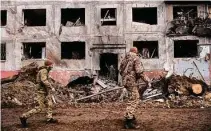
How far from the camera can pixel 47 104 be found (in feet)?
34.7

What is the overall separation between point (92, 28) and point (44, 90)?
56.2ft

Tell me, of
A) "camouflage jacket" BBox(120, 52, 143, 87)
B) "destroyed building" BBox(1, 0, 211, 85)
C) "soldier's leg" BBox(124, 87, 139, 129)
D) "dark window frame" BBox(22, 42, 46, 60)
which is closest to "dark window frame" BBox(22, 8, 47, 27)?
"destroyed building" BBox(1, 0, 211, 85)

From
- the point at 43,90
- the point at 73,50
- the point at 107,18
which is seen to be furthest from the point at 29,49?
the point at 43,90

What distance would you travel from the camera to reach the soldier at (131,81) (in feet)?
32.5

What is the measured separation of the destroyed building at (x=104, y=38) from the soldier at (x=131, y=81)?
16.4m

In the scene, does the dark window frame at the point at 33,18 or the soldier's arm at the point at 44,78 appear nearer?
the soldier's arm at the point at 44,78

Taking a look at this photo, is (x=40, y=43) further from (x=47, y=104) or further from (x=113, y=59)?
(x=47, y=104)

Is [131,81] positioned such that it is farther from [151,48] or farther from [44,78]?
[151,48]

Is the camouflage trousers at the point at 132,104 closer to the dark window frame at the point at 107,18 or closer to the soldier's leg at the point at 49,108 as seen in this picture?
the soldier's leg at the point at 49,108

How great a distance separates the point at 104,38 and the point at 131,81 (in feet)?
56.5

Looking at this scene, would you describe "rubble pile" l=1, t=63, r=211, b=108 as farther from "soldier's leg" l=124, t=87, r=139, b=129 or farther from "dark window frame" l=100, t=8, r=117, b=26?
"dark window frame" l=100, t=8, r=117, b=26

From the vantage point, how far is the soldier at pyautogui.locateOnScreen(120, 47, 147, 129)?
991 centimetres

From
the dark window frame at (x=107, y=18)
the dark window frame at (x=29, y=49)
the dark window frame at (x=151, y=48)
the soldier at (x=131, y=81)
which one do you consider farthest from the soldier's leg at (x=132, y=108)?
the dark window frame at (x=29, y=49)

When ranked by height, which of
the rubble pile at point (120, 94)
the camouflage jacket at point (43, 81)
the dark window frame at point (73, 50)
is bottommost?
the rubble pile at point (120, 94)
